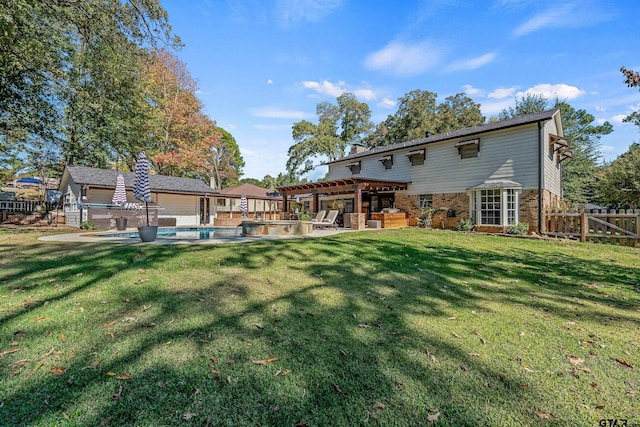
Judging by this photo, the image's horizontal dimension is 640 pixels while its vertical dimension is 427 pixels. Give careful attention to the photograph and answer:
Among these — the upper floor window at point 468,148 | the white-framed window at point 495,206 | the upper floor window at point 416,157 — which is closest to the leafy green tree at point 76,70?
the upper floor window at point 416,157

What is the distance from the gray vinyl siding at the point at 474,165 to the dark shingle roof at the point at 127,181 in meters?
14.7

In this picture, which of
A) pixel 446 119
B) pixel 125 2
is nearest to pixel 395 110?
pixel 446 119

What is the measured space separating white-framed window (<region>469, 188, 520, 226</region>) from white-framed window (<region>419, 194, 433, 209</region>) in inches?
95.7

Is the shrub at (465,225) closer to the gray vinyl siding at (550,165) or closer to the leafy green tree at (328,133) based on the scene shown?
the gray vinyl siding at (550,165)

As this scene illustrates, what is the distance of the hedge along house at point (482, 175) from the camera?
43.1 ft

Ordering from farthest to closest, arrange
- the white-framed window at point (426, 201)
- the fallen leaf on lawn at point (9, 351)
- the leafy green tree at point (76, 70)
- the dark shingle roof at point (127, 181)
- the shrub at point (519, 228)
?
the white-framed window at point (426, 201) < the dark shingle roof at point (127, 181) < the shrub at point (519, 228) < the leafy green tree at point (76, 70) < the fallen leaf on lawn at point (9, 351)

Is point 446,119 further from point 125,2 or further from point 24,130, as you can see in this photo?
point 24,130

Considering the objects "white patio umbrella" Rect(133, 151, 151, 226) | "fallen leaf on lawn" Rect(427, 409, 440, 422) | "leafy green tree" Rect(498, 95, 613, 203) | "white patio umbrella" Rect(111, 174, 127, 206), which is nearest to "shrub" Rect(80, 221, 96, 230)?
"white patio umbrella" Rect(111, 174, 127, 206)

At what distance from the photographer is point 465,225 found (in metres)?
14.1

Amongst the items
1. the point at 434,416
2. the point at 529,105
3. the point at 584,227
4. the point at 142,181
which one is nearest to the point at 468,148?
the point at 584,227

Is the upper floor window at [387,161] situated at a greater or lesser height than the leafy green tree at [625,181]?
greater

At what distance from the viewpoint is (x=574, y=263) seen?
21.3ft

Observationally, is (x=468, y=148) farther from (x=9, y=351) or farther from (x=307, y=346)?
(x=9, y=351)

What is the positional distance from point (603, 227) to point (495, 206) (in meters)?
4.15
